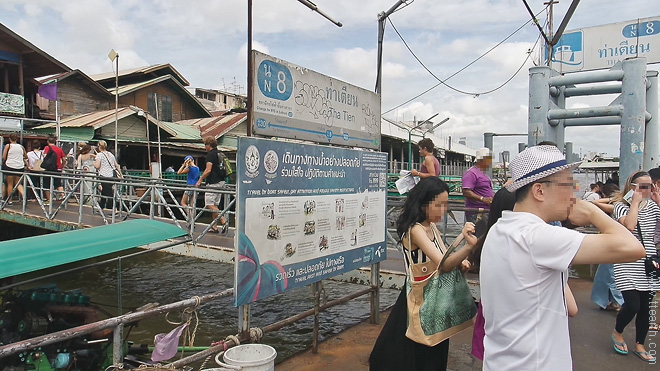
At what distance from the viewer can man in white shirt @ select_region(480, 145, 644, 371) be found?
1.70 meters

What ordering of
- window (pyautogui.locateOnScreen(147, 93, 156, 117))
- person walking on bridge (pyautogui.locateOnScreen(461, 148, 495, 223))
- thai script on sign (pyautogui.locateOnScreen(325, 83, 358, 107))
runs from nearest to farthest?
thai script on sign (pyautogui.locateOnScreen(325, 83, 358, 107))
person walking on bridge (pyautogui.locateOnScreen(461, 148, 495, 223))
window (pyautogui.locateOnScreen(147, 93, 156, 117))

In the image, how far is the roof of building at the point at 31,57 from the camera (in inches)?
763

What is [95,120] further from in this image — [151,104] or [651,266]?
[651,266]

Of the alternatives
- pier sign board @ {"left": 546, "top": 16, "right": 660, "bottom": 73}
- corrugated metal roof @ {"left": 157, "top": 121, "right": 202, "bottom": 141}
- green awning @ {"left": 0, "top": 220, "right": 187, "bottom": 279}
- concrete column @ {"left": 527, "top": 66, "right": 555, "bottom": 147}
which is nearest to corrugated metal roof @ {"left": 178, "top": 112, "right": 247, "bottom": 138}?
corrugated metal roof @ {"left": 157, "top": 121, "right": 202, "bottom": 141}

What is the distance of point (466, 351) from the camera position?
470cm

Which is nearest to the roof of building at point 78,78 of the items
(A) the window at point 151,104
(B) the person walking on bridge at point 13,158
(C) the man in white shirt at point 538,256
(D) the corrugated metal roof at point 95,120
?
(A) the window at point 151,104

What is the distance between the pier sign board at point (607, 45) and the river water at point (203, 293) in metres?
3.70

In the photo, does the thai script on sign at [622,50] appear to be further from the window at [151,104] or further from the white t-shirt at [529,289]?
the window at [151,104]

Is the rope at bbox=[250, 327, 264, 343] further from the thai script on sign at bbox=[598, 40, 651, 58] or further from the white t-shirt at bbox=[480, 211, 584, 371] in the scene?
the thai script on sign at bbox=[598, 40, 651, 58]

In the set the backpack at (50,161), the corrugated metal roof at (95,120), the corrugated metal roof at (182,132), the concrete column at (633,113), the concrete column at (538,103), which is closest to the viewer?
the concrete column at (633,113)

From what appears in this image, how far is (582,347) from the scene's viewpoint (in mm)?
4746

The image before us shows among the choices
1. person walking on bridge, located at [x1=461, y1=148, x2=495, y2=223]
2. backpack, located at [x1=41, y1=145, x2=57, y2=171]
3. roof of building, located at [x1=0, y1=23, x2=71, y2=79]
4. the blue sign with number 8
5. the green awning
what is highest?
roof of building, located at [x1=0, y1=23, x2=71, y2=79]

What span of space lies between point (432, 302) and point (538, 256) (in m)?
1.45

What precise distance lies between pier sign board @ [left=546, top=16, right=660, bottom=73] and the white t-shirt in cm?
1052
